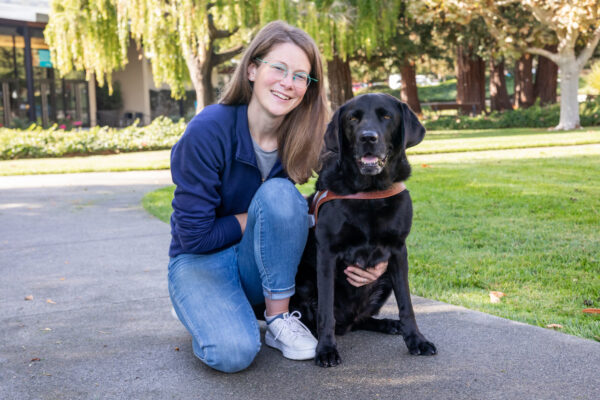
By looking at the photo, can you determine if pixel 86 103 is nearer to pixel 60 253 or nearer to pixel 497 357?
pixel 60 253

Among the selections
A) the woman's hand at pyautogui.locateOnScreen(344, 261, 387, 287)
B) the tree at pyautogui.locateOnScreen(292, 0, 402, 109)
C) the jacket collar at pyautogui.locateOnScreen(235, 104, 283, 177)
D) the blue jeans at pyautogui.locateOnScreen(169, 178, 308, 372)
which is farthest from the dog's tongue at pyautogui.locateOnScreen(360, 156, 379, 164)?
the tree at pyautogui.locateOnScreen(292, 0, 402, 109)

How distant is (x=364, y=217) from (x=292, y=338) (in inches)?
25.8

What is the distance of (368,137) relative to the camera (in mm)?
2553

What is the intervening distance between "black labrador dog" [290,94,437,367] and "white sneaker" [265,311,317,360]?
79mm

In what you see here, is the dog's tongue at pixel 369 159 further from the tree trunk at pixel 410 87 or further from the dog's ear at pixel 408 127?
the tree trunk at pixel 410 87

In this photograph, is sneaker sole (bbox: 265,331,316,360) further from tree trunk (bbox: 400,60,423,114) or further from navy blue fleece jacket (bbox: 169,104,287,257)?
tree trunk (bbox: 400,60,423,114)

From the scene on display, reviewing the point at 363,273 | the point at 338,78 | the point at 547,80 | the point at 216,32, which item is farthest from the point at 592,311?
the point at 547,80

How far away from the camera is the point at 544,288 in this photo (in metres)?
3.56

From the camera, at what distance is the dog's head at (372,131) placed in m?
2.59

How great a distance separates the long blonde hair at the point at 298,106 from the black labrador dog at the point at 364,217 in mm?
202

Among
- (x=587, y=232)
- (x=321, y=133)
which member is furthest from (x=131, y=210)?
(x=587, y=232)

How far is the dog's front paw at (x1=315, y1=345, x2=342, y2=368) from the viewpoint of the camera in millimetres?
2568

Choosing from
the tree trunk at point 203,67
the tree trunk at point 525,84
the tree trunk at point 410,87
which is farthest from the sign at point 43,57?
the tree trunk at point 525,84

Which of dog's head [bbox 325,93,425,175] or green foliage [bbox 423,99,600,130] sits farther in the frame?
green foliage [bbox 423,99,600,130]
